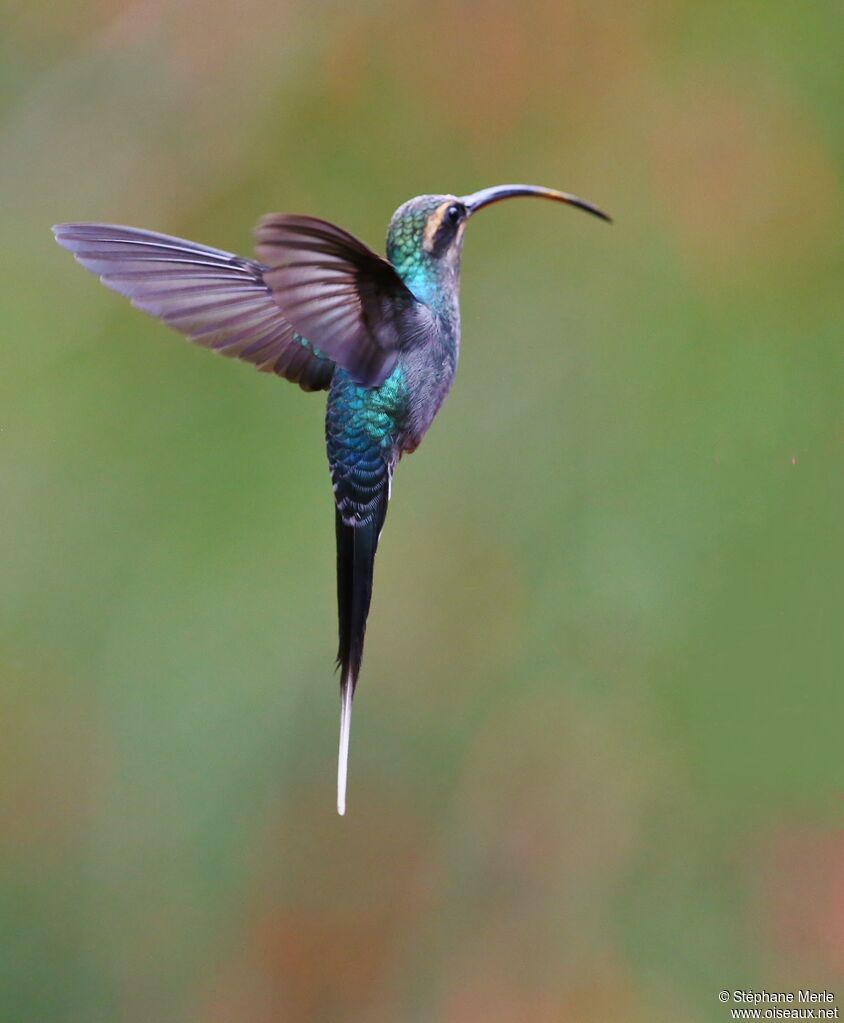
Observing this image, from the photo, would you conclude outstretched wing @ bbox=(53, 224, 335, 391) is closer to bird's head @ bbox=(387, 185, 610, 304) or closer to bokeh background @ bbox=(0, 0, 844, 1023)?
bird's head @ bbox=(387, 185, 610, 304)

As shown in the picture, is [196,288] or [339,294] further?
[196,288]

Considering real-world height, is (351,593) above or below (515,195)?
below

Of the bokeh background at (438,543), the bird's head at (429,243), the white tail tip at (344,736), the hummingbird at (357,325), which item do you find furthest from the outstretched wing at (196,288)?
the bokeh background at (438,543)

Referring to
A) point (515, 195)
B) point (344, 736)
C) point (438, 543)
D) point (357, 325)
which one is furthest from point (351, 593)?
point (438, 543)

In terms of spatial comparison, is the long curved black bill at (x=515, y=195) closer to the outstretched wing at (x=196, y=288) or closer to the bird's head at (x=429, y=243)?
the bird's head at (x=429, y=243)

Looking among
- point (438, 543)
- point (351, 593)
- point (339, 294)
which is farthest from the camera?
point (438, 543)

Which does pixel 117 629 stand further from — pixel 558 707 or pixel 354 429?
pixel 354 429

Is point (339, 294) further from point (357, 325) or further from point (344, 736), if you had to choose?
point (344, 736)

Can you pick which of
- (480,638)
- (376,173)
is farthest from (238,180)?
(480,638)
